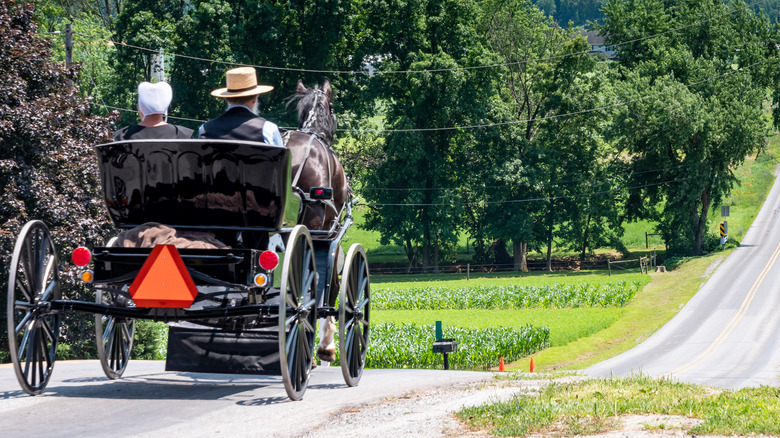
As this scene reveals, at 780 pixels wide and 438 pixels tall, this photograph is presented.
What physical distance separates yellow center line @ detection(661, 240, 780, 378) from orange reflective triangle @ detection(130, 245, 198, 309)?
18.2m

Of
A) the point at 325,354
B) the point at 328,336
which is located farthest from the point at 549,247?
the point at 325,354

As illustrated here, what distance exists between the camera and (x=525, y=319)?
40.7m

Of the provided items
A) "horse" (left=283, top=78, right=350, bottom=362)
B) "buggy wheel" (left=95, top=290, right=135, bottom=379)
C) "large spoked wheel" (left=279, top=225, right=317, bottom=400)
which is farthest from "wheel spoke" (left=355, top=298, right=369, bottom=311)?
→ "buggy wheel" (left=95, top=290, right=135, bottom=379)

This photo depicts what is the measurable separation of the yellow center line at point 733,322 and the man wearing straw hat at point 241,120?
1745 centimetres

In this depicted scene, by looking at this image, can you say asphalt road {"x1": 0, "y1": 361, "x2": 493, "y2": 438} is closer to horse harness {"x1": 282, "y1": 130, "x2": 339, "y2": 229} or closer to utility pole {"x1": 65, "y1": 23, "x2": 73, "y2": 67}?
horse harness {"x1": 282, "y1": 130, "x2": 339, "y2": 229}

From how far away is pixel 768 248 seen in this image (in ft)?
207

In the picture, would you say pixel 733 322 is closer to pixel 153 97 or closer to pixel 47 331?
pixel 153 97

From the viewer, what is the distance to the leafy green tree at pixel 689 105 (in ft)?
200

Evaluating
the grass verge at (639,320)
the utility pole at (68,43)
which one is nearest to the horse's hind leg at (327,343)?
the utility pole at (68,43)

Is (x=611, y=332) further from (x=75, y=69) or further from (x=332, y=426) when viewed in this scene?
(x=332, y=426)

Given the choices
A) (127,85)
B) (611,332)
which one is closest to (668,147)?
(611,332)

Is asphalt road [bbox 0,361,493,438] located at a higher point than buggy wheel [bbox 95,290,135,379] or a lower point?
lower

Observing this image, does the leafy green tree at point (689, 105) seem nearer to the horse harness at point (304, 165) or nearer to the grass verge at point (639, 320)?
the grass verge at point (639, 320)

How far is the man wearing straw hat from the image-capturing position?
7.72 metres
